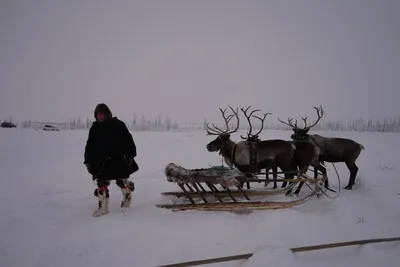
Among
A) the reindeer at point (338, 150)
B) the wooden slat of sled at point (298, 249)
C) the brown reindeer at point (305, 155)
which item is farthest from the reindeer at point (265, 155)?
the wooden slat of sled at point (298, 249)

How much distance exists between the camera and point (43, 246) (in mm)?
3195

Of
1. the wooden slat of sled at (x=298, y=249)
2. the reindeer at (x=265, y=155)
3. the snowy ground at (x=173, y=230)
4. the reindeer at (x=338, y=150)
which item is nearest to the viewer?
the wooden slat of sled at (x=298, y=249)

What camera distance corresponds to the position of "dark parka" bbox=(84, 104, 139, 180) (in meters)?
4.19

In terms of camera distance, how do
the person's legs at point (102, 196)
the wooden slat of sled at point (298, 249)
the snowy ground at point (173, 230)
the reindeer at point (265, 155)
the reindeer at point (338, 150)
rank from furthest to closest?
1. the reindeer at point (338, 150)
2. the reindeer at point (265, 155)
3. the person's legs at point (102, 196)
4. the snowy ground at point (173, 230)
5. the wooden slat of sled at point (298, 249)

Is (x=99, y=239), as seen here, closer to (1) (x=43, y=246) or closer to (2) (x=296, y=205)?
(1) (x=43, y=246)

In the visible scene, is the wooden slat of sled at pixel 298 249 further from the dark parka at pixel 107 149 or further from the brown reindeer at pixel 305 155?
the brown reindeer at pixel 305 155

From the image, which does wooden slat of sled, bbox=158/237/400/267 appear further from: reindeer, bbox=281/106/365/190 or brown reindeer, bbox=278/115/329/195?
reindeer, bbox=281/106/365/190

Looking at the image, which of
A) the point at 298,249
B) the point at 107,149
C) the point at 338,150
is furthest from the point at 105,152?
the point at 338,150

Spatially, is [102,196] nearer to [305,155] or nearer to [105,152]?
[105,152]

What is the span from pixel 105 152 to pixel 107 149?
57 mm

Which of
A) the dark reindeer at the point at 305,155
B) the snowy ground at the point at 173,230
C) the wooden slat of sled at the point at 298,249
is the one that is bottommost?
the snowy ground at the point at 173,230

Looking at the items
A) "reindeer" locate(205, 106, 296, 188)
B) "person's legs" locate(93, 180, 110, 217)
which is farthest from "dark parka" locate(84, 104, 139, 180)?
"reindeer" locate(205, 106, 296, 188)

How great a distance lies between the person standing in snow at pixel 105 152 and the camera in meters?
4.18

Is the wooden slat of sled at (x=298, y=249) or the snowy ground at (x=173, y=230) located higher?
the wooden slat of sled at (x=298, y=249)
